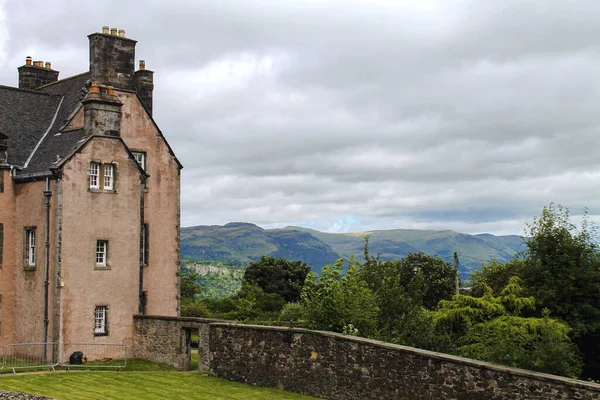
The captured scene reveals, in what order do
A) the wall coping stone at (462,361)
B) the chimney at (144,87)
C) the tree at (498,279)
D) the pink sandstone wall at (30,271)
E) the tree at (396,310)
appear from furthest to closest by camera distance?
1. the tree at (498,279)
2. the chimney at (144,87)
3. the pink sandstone wall at (30,271)
4. the tree at (396,310)
5. the wall coping stone at (462,361)

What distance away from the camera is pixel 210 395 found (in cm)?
2431

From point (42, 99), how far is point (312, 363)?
23469 mm

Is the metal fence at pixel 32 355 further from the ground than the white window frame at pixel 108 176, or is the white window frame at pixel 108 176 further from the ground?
the white window frame at pixel 108 176

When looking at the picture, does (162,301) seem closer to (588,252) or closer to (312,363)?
(312,363)

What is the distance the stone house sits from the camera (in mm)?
32750

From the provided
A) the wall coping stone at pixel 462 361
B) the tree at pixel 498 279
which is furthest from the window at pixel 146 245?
the tree at pixel 498 279

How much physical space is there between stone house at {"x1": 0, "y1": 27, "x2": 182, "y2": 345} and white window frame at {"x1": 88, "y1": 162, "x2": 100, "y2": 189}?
5cm

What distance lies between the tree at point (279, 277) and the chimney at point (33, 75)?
4805 cm

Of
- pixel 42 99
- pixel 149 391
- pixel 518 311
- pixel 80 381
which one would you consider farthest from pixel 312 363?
pixel 42 99

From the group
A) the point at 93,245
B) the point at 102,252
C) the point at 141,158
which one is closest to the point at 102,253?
the point at 102,252

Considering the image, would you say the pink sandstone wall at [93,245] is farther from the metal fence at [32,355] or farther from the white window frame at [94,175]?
the metal fence at [32,355]

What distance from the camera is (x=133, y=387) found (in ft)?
82.9

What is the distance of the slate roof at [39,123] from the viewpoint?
3484 centimetres

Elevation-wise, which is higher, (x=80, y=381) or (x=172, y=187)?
(x=172, y=187)
